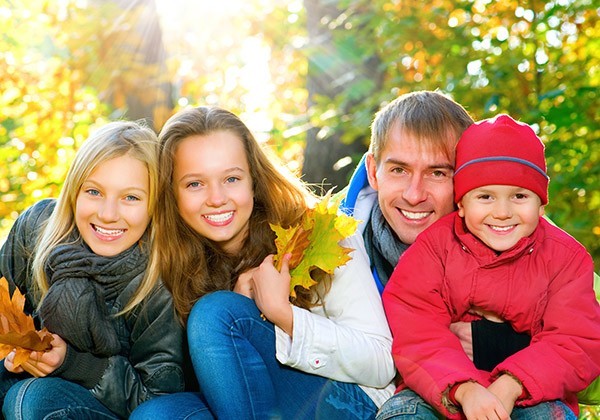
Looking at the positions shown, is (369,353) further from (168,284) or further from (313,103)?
(313,103)

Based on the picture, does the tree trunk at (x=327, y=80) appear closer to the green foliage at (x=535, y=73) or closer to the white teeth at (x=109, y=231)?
the green foliage at (x=535, y=73)

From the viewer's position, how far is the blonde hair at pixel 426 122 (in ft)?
9.19

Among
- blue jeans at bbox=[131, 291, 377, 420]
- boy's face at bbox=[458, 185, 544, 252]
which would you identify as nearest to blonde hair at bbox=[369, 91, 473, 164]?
boy's face at bbox=[458, 185, 544, 252]

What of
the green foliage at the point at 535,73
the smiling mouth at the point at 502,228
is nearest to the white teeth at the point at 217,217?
the smiling mouth at the point at 502,228

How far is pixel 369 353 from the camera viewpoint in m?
2.54

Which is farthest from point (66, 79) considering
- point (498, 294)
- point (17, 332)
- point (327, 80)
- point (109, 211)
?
point (498, 294)

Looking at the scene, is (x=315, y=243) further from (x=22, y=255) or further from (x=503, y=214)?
(x=22, y=255)

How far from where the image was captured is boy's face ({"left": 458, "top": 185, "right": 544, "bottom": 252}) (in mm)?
2414

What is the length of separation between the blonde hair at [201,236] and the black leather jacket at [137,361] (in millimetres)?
82

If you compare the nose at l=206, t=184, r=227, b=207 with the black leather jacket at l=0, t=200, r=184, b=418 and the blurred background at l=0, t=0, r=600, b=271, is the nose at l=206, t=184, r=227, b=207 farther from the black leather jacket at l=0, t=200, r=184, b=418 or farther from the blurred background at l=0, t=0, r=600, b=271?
the blurred background at l=0, t=0, r=600, b=271

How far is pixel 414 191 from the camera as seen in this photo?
9.09 ft

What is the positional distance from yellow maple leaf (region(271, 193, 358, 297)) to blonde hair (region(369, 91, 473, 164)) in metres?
0.43

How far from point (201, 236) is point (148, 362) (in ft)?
1.78

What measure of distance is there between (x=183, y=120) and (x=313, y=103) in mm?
3019
